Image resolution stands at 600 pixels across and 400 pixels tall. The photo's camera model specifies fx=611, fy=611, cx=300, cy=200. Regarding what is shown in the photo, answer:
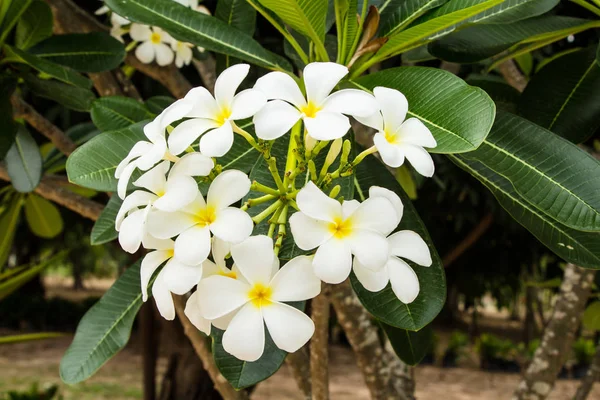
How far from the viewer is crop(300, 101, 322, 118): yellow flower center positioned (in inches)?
18.6

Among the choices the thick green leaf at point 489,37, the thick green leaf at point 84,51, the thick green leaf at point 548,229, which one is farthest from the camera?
the thick green leaf at point 84,51

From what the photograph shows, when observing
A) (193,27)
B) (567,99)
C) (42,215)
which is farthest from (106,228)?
(42,215)

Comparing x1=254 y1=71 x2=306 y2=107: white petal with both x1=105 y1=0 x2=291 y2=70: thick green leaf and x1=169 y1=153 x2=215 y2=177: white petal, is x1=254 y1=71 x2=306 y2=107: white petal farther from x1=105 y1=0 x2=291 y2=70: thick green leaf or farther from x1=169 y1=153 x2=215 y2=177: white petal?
x1=105 y1=0 x2=291 y2=70: thick green leaf

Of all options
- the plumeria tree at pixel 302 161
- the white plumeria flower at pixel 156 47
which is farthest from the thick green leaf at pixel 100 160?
the white plumeria flower at pixel 156 47

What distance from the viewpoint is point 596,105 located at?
815 millimetres

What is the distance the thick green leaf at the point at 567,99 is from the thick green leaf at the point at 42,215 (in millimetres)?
1434

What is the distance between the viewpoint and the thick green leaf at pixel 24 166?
3.65ft

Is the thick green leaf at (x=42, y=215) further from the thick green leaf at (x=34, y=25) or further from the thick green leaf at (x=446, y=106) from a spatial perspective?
the thick green leaf at (x=446, y=106)

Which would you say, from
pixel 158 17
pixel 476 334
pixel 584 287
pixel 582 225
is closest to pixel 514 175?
pixel 582 225

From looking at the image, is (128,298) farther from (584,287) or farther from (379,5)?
(584,287)

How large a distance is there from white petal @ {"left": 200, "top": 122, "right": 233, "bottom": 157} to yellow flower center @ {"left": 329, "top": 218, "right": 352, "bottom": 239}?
98 millimetres

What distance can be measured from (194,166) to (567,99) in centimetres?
59

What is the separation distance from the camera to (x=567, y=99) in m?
0.83

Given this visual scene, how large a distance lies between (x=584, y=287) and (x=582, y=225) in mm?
928
